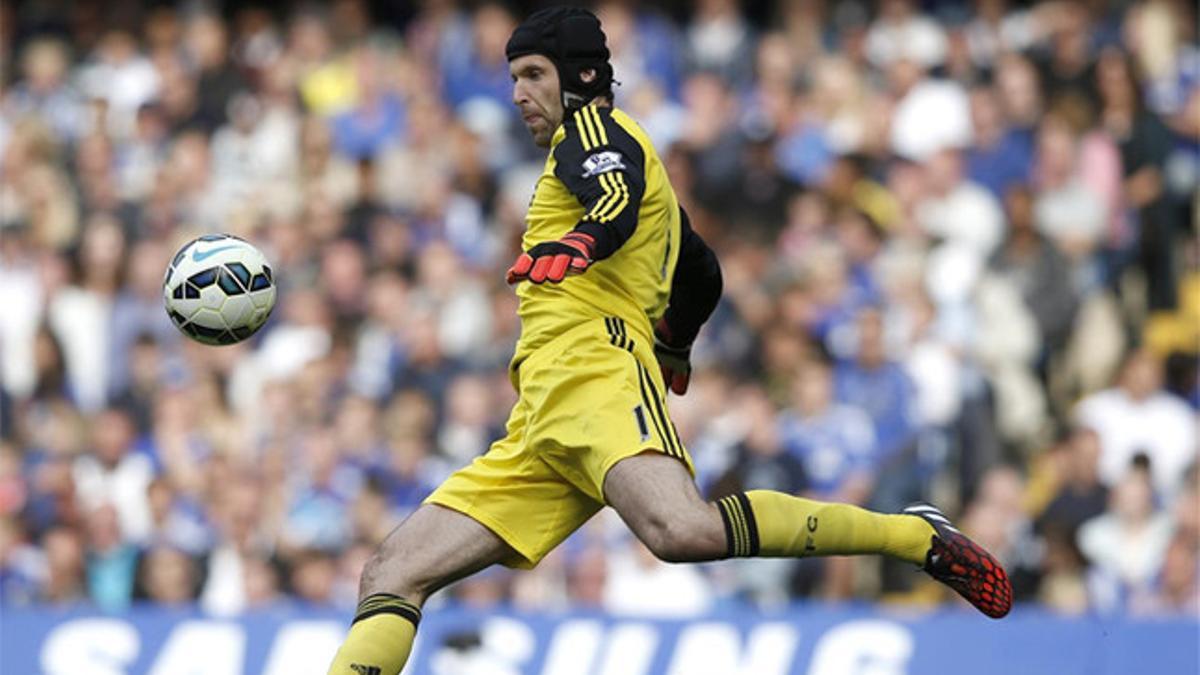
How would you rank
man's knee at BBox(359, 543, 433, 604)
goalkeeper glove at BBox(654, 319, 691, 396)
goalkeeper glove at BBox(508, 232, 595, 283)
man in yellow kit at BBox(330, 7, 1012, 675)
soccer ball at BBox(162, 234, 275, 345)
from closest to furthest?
1. goalkeeper glove at BBox(508, 232, 595, 283)
2. man in yellow kit at BBox(330, 7, 1012, 675)
3. man's knee at BBox(359, 543, 433, 604)
4. soccer ball at BBox(162, 234, 275, 345)
5. goalkeeper glove at BBox(654, 319, 691, 396)

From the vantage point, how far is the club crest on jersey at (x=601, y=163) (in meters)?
7.14

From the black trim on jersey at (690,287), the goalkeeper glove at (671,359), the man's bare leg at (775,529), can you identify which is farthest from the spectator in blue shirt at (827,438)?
the man's bare leg at (775,529)

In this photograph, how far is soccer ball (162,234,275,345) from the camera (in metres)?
7.62

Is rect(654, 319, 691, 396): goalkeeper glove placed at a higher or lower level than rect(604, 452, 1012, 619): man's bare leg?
higher

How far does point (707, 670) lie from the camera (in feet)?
33.7

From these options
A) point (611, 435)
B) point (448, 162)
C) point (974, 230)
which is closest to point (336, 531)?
→ point (448, 162)

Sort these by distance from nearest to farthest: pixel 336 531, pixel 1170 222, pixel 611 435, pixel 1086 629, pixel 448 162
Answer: pixel 611 435, pixel 1086 629, pixel 336 531, pixel 1170 222, pixel 448 162

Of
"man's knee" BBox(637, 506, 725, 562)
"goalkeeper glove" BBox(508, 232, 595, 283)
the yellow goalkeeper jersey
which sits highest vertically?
the yellow goalkeeper jersey

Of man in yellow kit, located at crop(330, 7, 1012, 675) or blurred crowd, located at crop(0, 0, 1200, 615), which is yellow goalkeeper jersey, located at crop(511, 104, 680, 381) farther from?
blurred crowd, located at crop(0, 0, 1200, 615)

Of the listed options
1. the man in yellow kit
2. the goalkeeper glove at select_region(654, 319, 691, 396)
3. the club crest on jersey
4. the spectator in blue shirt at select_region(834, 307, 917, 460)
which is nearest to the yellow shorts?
the man in yellow kit

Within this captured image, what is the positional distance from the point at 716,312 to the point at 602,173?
6.47 meters

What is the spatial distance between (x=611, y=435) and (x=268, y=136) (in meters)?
9.19

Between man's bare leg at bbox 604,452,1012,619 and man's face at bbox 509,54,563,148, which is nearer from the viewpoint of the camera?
man's bare leg at bbox 604,452,1012,619

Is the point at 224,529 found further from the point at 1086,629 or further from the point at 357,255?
the point at 1086,629
